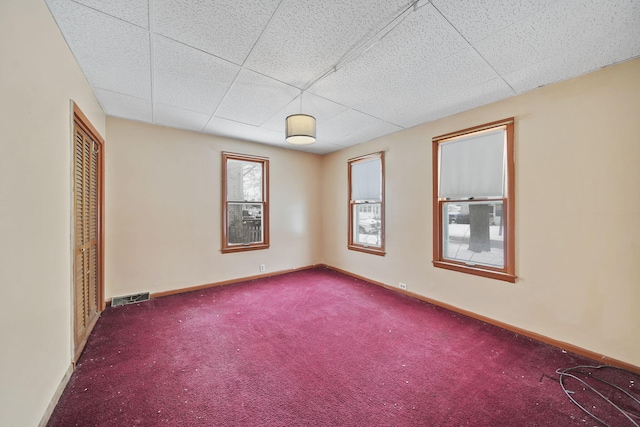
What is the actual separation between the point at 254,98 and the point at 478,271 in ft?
10.9

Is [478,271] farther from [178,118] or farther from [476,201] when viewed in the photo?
[178,118]

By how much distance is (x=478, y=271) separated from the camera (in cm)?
288

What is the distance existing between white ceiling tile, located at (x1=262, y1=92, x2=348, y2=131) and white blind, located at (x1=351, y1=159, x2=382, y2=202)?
4.51 ft

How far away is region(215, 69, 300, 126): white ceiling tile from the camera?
235 cm

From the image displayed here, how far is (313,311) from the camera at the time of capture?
311cm

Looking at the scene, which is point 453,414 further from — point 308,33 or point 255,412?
point 308,33

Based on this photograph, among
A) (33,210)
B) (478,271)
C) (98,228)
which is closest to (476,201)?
(478,271)

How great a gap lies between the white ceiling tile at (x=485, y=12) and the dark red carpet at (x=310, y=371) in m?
2.59

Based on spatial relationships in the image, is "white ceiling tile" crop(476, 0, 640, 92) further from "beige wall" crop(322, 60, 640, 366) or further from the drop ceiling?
"beige wall" crop(322, 60, 640, 366)

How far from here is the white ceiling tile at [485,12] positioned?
147 cm

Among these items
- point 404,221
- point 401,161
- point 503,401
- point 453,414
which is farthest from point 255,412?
point 401,161

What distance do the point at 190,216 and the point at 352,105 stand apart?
294 centimetres

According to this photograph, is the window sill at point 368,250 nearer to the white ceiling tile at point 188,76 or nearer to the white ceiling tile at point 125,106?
the white ceiling tile at point 188,76

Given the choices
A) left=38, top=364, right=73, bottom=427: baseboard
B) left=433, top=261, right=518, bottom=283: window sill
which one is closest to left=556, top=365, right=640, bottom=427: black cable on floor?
left=433, top=261, right=518, bottom=283: window sill
